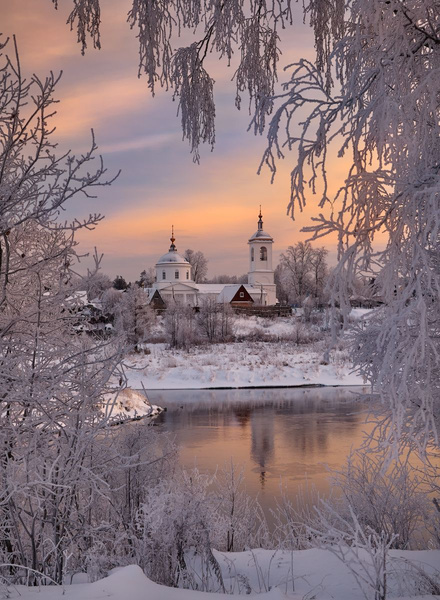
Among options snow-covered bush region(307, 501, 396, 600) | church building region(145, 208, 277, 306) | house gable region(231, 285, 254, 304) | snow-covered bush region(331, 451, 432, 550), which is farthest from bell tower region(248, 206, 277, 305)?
snow-covered bush region(307, 501, 396, 600)

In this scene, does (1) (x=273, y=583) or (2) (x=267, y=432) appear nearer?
(1) (x=273, y=583)

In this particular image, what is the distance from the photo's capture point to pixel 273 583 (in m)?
4.98

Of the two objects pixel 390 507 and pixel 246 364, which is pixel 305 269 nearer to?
pixel 246 364

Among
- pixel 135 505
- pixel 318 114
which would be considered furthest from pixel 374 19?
pixel 135 505

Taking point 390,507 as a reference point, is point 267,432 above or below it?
below

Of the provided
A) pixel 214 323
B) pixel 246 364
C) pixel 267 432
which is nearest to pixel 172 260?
pixel 214 323

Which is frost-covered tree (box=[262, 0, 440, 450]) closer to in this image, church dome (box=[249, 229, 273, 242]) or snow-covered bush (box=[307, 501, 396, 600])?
snow-covered bush (box=[307, 501, 396, 600])

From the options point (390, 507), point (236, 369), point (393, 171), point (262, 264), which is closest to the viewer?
point (393, 171)

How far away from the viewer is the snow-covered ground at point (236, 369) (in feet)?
93.0

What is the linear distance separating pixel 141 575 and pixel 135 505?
12.7ft

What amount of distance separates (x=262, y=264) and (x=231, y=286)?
18.8 feet

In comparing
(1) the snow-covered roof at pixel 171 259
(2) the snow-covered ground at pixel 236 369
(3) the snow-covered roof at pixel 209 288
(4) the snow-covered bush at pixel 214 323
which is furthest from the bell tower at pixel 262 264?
(2) the snow-covered ground at pixel 236 369

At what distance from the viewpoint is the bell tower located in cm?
7200

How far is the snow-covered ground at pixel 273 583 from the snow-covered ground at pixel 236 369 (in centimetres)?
2061
